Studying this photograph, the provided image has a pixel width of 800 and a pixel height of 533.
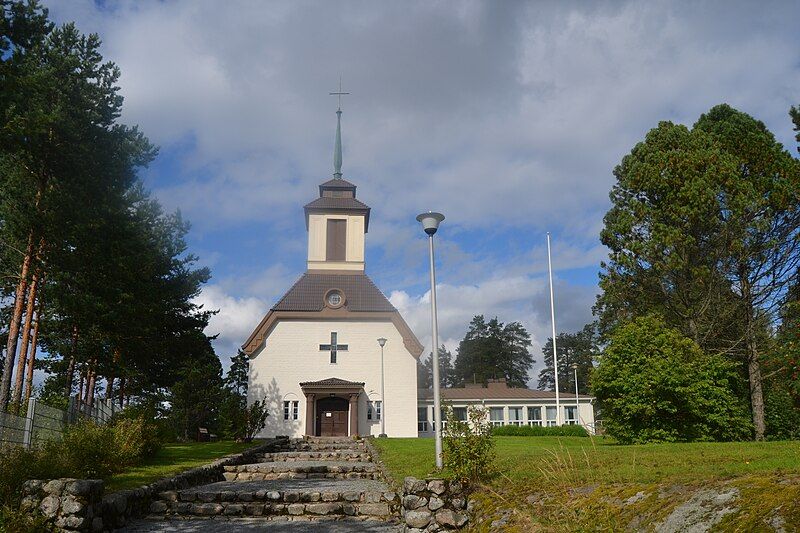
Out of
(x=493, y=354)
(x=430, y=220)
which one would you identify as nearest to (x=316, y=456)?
(x=430, y=220)

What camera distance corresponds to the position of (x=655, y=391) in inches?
741

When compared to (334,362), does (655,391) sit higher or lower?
lower

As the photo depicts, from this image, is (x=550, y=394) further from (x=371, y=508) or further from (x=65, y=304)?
(x=371, y=508)

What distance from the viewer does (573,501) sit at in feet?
19.8

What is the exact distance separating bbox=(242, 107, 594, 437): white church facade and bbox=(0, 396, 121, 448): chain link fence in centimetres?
1938

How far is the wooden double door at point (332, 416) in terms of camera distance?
3609cm

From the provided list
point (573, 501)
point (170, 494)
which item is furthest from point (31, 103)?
point (573, 501)

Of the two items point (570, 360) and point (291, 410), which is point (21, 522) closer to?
point (291, 410)

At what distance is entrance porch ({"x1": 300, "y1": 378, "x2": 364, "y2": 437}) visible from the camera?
35.6 m

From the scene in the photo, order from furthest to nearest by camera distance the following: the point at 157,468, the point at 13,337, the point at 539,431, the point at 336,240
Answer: the point at 336,240
the point at 539,431
the point at 13,337
the point at 157,468

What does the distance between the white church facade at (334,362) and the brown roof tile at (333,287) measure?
65mm

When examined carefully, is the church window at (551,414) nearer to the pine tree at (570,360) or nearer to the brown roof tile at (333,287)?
the brown roof tile at (333,287)

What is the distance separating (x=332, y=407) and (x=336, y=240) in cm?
1195

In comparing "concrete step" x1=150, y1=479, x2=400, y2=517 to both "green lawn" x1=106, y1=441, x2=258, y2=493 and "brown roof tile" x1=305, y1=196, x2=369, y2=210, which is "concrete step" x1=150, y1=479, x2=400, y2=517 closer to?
"green lawn" x1=106, y1=441, x2=258, y2=493
